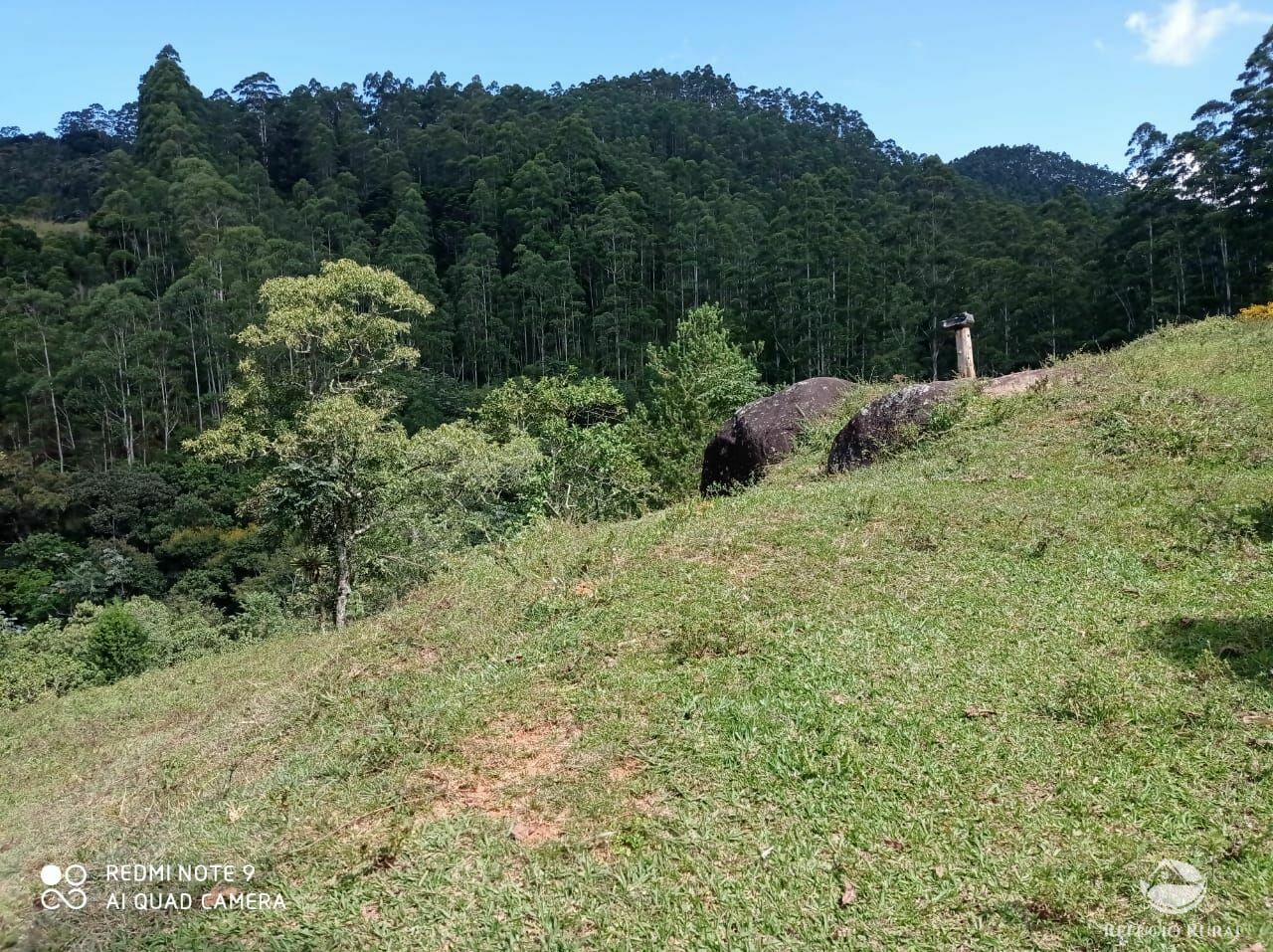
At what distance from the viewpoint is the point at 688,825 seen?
3348 mm

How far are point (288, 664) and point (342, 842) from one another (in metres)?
5.88

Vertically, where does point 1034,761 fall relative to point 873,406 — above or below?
below

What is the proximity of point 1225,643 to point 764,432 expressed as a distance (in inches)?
374

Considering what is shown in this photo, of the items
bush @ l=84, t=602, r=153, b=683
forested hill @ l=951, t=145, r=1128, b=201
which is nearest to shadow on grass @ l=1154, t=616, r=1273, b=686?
bush @ l=84, t=602, r=153, b=683

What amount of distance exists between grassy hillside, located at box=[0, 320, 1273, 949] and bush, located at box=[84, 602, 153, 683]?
8873 millimetres

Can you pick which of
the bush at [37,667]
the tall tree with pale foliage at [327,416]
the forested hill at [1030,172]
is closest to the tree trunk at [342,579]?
the tall tree with pale foliage at [327,416]

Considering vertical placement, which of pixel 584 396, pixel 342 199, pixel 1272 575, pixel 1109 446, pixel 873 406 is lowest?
pixel 1272 575

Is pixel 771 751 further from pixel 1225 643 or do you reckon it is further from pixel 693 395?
pixel 693 395

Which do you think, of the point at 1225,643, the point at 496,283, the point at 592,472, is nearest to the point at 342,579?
the point at 592,472

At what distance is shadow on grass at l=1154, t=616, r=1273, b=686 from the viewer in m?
4.02

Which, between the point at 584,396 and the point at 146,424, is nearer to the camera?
the point at 584,396

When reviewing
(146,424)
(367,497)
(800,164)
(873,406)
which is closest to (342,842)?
(873,406)

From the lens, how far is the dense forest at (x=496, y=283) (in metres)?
24.5

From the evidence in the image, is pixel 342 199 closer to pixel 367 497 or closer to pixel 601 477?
pixel 601 477
